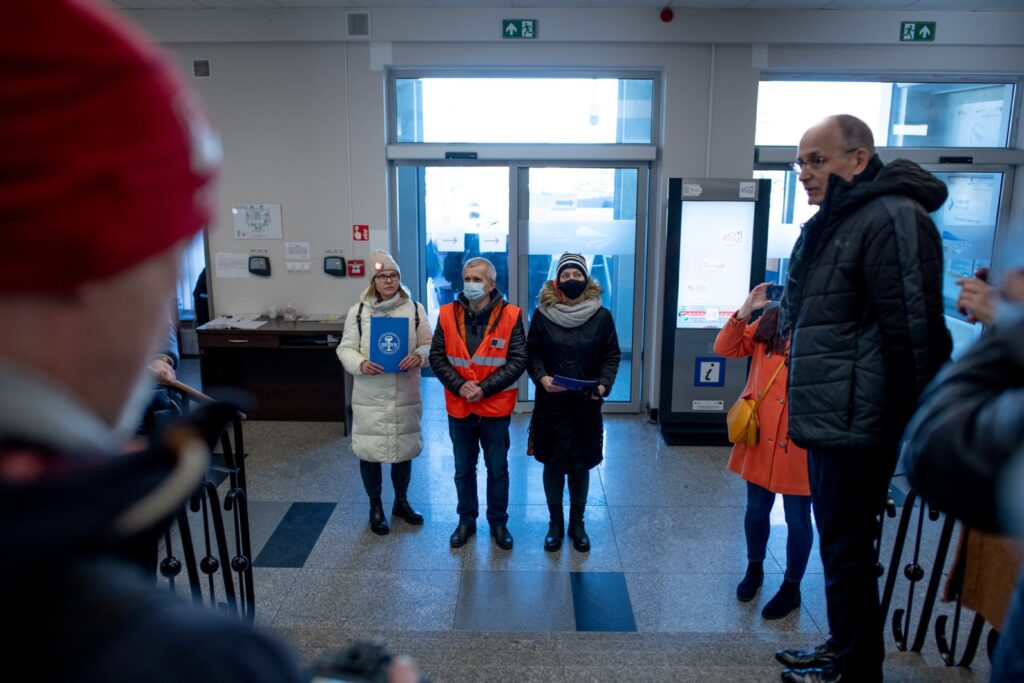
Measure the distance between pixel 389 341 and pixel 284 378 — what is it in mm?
2570

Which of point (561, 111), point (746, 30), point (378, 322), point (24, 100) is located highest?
point (746, 30)

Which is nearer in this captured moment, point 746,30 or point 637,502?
point 637,502

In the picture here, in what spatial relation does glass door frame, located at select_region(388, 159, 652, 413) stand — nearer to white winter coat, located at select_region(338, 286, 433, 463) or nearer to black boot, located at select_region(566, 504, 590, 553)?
white winter coat, located at select_region(338, 286, 433, 463)

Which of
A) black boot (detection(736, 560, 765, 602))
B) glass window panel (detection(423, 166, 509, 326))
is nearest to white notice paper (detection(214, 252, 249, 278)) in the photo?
glass window panel (detection(423, 166, 509, 326))

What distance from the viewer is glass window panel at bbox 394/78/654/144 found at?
5.92 metres

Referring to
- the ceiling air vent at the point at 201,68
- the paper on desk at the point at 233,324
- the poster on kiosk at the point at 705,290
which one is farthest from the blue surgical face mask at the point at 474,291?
the ceiling air vent at the point at 201,68

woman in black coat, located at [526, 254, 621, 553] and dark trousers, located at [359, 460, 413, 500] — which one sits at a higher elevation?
woman in black coat, located at [526, 254, 621, 553]

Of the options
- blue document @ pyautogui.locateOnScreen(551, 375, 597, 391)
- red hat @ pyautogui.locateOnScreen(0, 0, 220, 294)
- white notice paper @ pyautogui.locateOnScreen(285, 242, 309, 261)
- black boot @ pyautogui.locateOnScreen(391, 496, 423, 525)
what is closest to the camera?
red hat @ pyautogui.locateOnScreen(0, 0, 220, 294)

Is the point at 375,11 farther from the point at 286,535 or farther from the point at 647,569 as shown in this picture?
the point at 647,569

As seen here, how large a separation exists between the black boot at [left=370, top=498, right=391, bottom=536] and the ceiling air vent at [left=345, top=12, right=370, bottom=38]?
3.77 metres

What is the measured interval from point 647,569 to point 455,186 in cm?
377

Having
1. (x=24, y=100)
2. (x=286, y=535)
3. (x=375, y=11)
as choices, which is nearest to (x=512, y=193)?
(x=375, y=11)

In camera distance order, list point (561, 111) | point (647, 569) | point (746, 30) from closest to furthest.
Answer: point (647, 569), point (746, 30), point (561, 111)

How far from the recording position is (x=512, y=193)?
19.6ft
